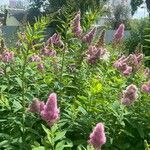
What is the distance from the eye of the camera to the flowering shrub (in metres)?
3.64

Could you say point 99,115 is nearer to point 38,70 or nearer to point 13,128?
point 13,128

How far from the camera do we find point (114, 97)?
14.6 ft

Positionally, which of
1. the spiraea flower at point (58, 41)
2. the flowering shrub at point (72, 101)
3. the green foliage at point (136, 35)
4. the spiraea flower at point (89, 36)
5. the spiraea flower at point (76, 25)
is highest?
the spiraea flower at point (76, 25)

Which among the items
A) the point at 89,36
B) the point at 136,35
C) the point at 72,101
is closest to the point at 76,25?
the point at 89,36

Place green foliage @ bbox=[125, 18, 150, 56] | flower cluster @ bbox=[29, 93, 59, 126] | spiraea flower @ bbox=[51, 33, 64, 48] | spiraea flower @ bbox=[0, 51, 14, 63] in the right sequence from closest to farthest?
flower cluster @ bbox=[29, 93, 59, 126], spiraea flower @ bbox=[0, 51, 14, 63], spiraea flower @ bbox=[51, 33, 64, 48], green foliage @ bbox=[125, 18, 150, 56]

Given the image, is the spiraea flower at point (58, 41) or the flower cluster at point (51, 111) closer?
the flower cluster at point (51, 111)

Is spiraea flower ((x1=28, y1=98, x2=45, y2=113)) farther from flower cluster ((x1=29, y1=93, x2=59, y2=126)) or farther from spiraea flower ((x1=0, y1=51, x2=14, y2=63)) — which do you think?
spiraea flower ((x1=0, y1=51, x2=14, y2=63))

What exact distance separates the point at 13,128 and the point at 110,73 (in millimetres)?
1938

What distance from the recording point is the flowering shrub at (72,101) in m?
3.64

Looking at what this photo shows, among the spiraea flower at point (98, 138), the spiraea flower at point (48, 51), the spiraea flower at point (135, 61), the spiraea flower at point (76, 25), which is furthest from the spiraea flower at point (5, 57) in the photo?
the spiraea flower at point (98, 138)

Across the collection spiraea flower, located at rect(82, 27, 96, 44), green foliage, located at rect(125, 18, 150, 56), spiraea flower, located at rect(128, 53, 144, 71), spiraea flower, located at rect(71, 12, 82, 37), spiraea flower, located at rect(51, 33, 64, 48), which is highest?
spiraea flower, located at rect(71, 12, 82, 37)

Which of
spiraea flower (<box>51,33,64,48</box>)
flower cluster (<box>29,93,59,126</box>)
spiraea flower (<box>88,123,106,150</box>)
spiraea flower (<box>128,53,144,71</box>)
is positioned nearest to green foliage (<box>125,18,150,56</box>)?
spiraea flower (<box>51,33,64,48</box>)

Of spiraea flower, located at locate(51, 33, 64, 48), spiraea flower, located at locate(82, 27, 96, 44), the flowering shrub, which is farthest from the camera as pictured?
spiraea flower, located at locate(51, 33, 64, 48)

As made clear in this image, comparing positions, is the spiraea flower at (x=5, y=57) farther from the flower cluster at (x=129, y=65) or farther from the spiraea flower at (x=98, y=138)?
the spiraea flower at (x=98, y=138)
